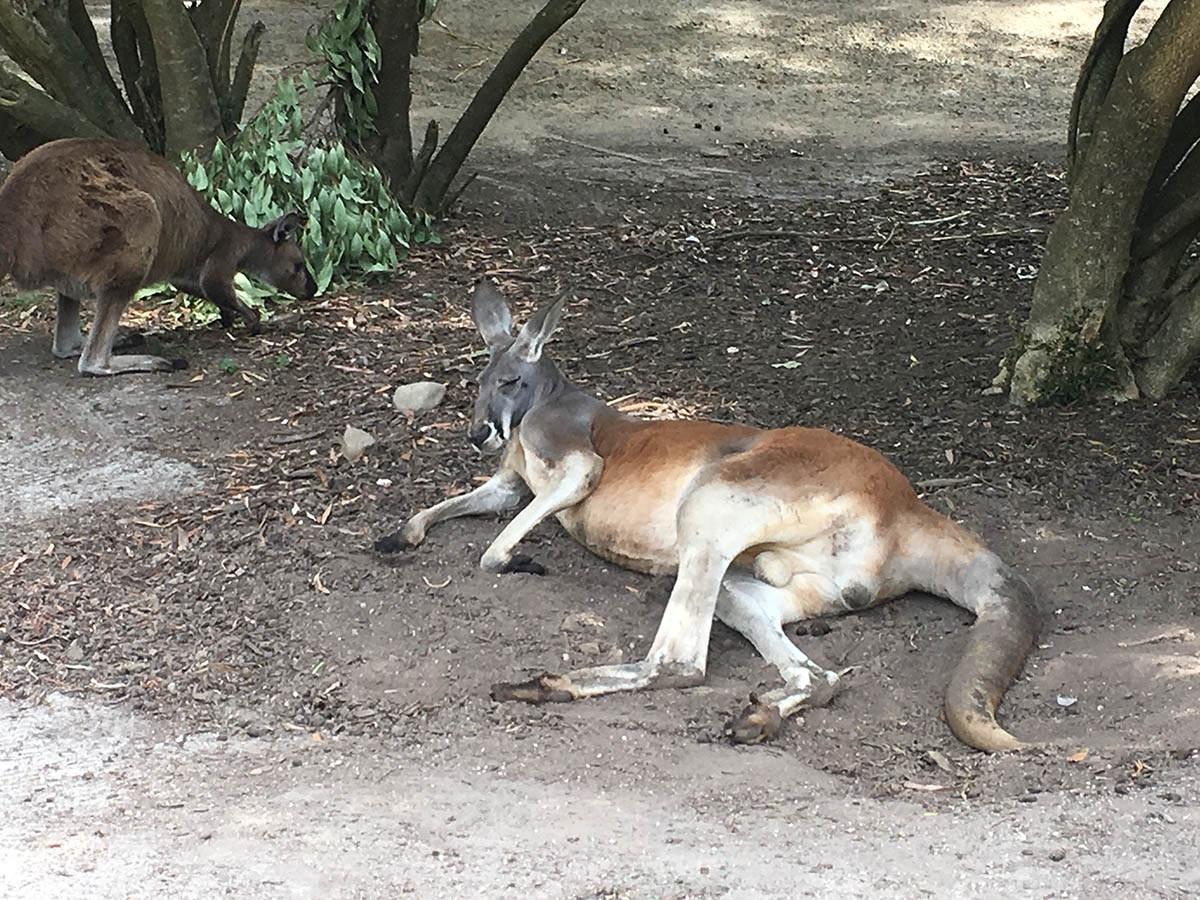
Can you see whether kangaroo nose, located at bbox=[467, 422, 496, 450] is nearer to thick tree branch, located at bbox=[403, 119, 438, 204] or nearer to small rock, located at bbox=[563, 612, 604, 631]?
small rock, located at bbox=[563, 612, 604, 631]

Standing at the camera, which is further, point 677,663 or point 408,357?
point 408,357

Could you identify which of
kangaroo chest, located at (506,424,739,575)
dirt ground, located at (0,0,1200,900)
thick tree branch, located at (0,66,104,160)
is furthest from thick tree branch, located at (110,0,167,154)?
kangaroo chest, located at (506,424,739,575)

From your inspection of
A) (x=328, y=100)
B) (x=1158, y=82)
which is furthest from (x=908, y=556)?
(x=328, y=100)

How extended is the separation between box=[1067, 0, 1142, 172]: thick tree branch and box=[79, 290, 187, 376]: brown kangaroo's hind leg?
4.10 metres

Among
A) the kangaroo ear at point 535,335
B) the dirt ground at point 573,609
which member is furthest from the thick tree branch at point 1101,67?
the kangaroo ear at point 535,335

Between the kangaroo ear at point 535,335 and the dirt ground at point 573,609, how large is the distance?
2.00 feet

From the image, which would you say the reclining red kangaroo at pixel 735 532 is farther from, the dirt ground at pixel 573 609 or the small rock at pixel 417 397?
the small rock at pixel 417 397

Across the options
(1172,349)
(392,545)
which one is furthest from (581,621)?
(1172,349)

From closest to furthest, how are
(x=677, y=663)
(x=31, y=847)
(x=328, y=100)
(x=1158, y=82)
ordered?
(x=31, y=847)
(x=677, y=663)
(x=1158, y=82)
(x=328, y=100)

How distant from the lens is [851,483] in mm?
4781

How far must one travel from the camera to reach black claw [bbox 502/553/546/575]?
512 centimetres

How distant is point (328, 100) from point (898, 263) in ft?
10.7

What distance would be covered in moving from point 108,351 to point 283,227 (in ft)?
4.00

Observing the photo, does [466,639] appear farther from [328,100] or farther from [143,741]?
[328,100]
